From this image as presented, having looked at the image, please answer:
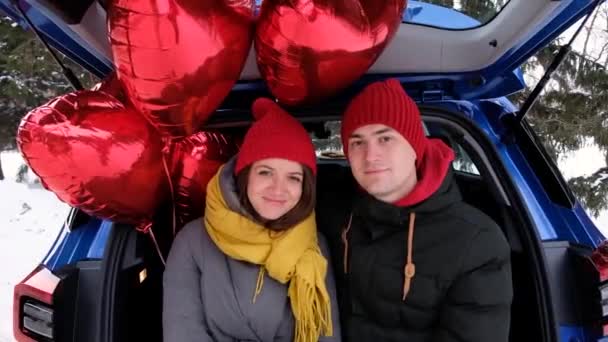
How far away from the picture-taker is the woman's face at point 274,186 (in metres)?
1.90

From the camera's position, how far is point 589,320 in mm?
1792

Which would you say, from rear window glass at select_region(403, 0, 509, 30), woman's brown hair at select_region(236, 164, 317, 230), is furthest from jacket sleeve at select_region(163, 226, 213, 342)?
rear window glass at select_region(403, 0, 509, 30)

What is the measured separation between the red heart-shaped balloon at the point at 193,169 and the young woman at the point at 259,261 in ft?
0.66

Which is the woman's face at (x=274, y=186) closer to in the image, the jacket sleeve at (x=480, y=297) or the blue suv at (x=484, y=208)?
the blue suv at (x=484, y=208)

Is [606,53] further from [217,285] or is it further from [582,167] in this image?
[217,285]

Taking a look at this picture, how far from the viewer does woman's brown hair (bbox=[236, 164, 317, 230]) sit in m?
1.91

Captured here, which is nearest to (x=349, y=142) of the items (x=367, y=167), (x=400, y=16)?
(x=367, y=167)

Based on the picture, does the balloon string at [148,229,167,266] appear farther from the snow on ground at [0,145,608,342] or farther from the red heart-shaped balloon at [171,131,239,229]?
the snow on ground at [0,145,608,342]

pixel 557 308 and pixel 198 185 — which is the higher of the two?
pixel 198 185

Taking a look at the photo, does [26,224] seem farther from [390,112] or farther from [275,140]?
[390,112]

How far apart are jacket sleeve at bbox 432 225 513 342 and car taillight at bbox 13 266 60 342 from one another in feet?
4.04

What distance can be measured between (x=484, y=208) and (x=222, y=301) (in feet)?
3.74

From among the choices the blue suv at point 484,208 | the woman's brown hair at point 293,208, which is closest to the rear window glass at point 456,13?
the blue suv at point 484,208

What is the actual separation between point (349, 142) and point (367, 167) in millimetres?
150
